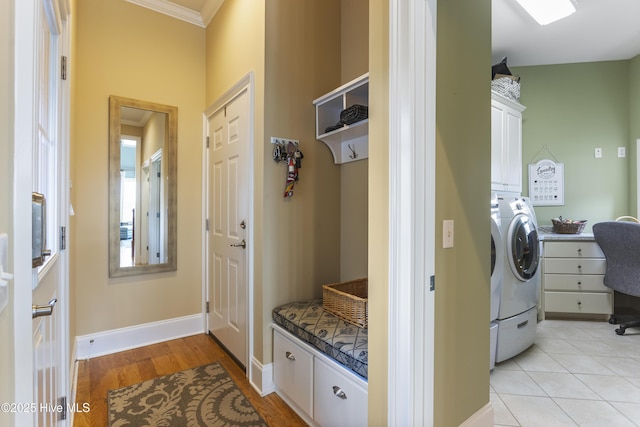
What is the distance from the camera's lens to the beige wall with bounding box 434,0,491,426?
1.24 metres

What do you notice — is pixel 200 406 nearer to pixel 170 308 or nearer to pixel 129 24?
pixel 170 308

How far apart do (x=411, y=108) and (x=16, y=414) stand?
1.26 metres

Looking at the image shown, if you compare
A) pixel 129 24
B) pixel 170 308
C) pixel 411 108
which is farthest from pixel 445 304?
pixel 129 24

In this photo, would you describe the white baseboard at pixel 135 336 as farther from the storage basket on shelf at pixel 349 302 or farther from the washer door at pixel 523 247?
the washer door at pixel 523 247

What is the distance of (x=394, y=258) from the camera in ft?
3.58

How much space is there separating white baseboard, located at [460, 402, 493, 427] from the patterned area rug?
107cm

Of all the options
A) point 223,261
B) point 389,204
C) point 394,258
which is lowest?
point 223,261

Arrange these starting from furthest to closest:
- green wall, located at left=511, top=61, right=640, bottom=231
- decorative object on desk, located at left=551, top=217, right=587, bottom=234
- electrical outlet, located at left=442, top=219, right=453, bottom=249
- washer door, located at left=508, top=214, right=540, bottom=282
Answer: green wall, located at left=511, top=61, right=640, bottom=231 → decorative object on desk, located at left=551, top=217, right=587, bottom=234 → washer door, located at left=508, top=214, right=540, bottom=282 → electrical outlet, located at left=442, top=219, right=453, bottom=249

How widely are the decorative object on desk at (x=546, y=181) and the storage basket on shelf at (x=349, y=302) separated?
285cm

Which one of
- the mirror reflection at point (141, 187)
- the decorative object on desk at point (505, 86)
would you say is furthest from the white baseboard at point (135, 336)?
the decorative object on desk at point (505, 86)

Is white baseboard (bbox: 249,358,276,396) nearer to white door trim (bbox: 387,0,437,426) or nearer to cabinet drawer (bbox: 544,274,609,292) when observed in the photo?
white door trim (bbox: 387,0,437,426)

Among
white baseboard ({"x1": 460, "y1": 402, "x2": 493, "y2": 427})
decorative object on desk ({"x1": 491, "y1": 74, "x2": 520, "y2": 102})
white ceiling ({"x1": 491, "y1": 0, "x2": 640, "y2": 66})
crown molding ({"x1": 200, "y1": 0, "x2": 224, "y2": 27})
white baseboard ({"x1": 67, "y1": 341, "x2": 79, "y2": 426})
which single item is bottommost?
white baseboard ({"x1": 67, "y1": 341, "x2": 79, "y2": 426})

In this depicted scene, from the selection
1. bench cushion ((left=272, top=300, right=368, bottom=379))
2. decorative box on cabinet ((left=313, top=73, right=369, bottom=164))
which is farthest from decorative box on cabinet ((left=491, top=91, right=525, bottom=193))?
bench cushion ((left=272, top=300, right=368, bottom=379))

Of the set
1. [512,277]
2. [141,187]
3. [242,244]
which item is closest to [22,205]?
[242,244]
